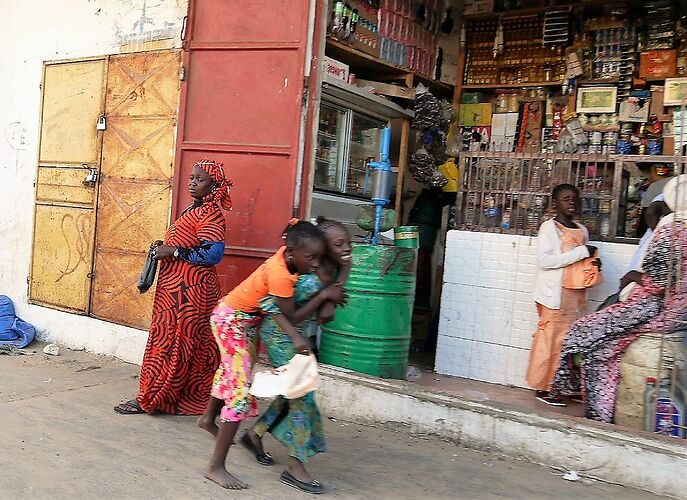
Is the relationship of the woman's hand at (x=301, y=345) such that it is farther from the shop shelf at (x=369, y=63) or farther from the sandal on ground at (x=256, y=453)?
the shop shelf at (x=369, y=63)

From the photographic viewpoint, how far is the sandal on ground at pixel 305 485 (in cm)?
377

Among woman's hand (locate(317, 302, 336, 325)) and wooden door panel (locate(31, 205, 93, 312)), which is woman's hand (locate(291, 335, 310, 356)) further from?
wooden door panel (locate(31, 205, 93, 312))

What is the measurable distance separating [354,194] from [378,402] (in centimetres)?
235

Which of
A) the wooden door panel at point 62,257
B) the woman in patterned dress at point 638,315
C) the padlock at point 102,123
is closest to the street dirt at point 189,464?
the woman in patterned dress at point 638,315

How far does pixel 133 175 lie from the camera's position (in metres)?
6.60

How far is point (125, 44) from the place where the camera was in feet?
22.0

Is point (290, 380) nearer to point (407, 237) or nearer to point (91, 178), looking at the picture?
point (407, 237)

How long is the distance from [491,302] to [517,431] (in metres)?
1.47

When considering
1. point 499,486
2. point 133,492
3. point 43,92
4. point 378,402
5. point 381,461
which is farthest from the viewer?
point 43,92

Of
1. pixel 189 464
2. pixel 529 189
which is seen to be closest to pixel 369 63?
pixel 529 189

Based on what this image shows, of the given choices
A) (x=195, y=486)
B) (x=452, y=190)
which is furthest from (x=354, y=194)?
(x=195, y=486)

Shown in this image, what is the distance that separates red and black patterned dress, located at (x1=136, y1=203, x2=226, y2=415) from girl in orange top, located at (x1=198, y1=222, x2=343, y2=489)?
1123mm

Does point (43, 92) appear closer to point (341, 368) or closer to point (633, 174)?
point (341, 368)

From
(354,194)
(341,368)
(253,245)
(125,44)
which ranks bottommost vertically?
(341,368)
